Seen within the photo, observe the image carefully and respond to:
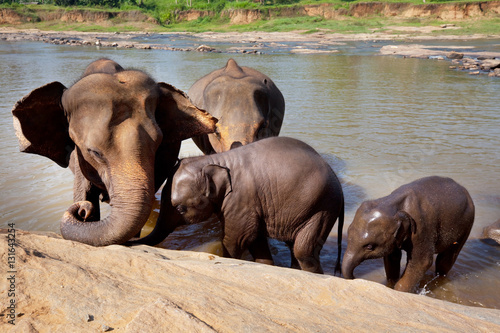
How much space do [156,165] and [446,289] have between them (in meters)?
3.33

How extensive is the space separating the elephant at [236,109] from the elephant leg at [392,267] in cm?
253

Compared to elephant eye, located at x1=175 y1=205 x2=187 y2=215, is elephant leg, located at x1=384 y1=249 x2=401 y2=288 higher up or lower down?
lower down

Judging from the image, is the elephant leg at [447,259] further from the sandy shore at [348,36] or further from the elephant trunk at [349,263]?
the sandy shore at [348,36]

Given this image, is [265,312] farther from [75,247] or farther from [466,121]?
[466,121]

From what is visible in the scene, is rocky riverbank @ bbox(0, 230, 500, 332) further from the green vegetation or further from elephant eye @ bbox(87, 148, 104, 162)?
the green vegetation

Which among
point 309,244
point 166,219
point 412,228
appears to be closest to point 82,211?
point 166,219

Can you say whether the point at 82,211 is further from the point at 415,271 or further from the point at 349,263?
the point at 415,271

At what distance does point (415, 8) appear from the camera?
5506cm

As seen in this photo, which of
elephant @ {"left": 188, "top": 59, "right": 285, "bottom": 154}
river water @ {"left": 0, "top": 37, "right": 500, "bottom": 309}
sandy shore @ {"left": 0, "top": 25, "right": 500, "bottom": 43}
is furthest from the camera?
sandy shore @ {"left": 0, "top": 25, "right": 500, "bottom": 43}

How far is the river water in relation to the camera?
5.83 metres

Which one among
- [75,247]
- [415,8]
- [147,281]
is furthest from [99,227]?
[415,8]

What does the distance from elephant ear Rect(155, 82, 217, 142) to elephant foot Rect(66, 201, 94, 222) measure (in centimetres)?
120

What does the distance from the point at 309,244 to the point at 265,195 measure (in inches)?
25.5

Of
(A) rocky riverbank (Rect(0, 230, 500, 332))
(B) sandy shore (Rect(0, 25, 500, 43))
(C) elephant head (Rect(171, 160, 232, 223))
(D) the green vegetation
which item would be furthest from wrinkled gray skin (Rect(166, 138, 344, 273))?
(D) the green vegetation
